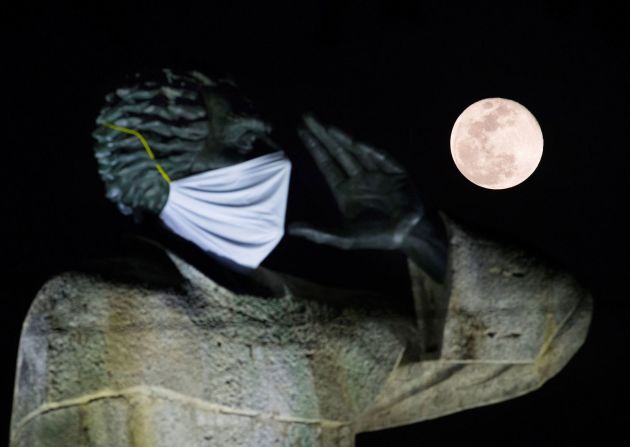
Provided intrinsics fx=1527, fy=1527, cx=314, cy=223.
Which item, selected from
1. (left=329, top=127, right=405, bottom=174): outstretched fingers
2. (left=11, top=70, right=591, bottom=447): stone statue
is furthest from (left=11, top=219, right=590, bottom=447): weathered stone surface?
(left=329, top=127, right=405, bottom=174): outstretched fingers

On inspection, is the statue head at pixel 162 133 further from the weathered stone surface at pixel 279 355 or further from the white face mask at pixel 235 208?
the weathered stone surface at pixel 279 355

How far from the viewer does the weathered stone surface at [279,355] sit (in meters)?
3.63

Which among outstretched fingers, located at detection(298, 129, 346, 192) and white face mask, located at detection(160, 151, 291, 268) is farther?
outstretched fingers, located at detection(298, 129, 346, 192)

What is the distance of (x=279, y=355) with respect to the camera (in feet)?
12.5

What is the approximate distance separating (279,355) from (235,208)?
41 cm

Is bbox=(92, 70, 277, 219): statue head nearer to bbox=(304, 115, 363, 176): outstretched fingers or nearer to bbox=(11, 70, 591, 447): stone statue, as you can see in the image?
bbox=(11, 70, 591, 447): stone statue

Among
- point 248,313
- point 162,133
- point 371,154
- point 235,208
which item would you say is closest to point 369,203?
point 371,154

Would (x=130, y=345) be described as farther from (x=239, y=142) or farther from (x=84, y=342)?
(x=239, y=142)

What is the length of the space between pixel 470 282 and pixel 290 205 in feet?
2.41

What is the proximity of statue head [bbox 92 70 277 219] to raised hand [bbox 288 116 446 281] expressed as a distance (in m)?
0.24

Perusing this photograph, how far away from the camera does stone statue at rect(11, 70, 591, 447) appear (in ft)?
12.0

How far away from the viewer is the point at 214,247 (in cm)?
395

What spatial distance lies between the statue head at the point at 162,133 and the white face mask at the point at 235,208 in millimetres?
31

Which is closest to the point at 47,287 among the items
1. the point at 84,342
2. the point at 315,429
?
the point at 84,342
